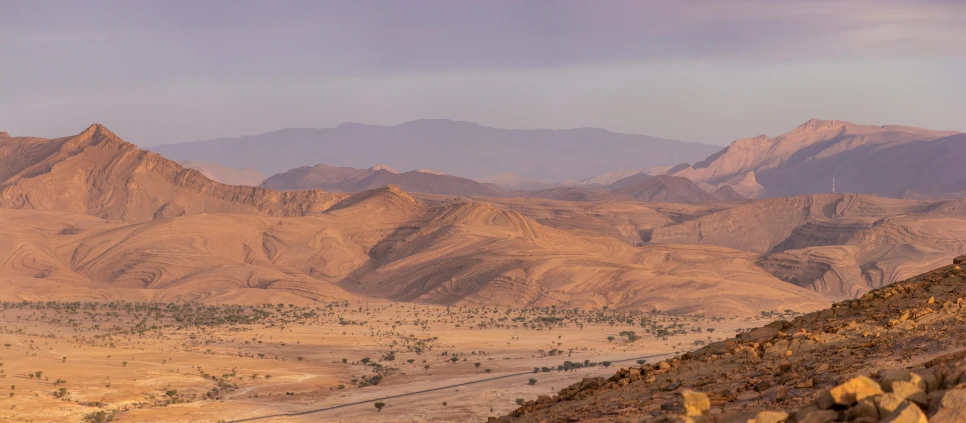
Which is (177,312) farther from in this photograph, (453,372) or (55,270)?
(453,372)

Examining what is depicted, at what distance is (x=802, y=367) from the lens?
32.6 feet

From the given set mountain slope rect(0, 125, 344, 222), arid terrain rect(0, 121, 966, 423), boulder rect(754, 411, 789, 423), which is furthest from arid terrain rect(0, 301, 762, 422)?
mountain slope rect(0, 125, 344, 222)

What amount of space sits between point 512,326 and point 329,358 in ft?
43.8

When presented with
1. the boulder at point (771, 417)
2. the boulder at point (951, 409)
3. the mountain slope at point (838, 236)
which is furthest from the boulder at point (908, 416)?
the mountain slope at point (838, 236)

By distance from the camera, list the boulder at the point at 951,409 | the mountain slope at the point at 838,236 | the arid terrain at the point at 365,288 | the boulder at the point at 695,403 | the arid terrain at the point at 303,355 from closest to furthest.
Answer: the boulder at the point at 951,409
the boulder at the point at 695,403
the arid terrain at the point at 303,355
the arid terrain at the point at 365,288
the mountain slope at the point at 838,236

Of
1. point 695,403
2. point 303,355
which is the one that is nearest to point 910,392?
point 695,403

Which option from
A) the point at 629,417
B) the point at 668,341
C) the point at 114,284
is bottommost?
the point at 668,341

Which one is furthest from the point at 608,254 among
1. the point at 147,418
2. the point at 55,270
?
the point at 147,418

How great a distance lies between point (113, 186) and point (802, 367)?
86.8m

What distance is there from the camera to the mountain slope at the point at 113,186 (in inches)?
3423

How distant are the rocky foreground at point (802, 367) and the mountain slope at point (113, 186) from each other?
3147 inches

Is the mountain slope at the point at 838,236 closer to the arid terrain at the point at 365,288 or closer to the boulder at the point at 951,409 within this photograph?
the arid terrain at the point at 365,288

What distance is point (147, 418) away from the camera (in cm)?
2425

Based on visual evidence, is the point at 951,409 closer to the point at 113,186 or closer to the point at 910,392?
the point at 910,392
